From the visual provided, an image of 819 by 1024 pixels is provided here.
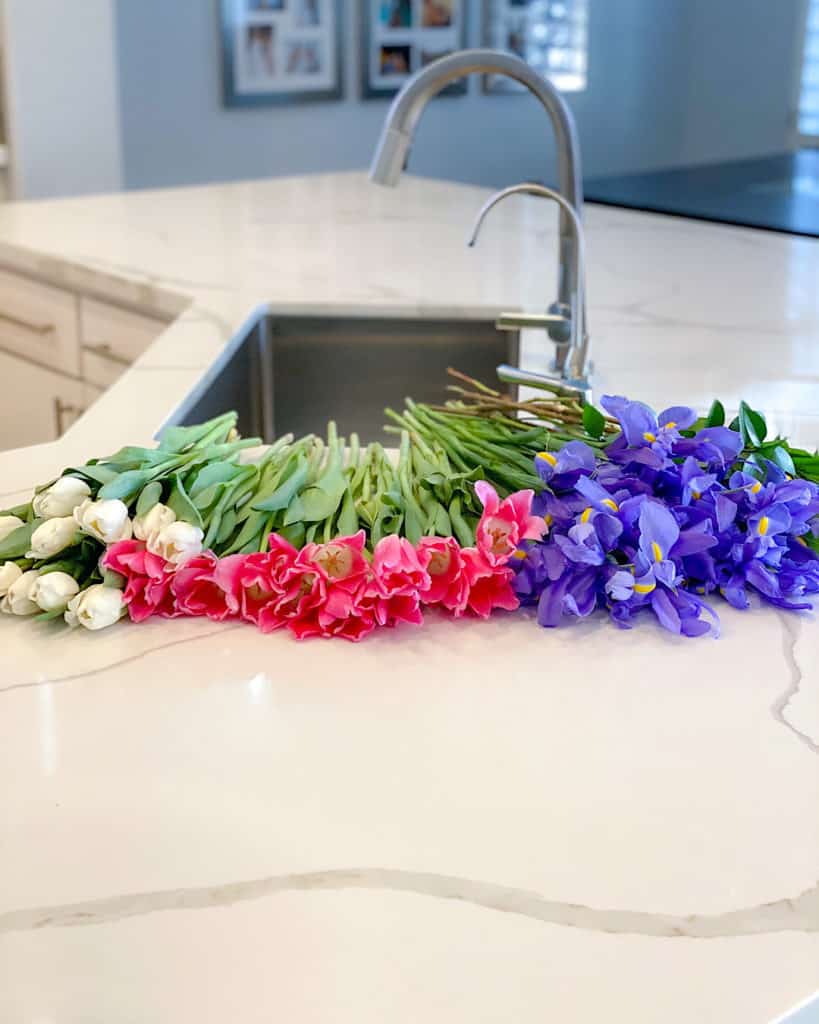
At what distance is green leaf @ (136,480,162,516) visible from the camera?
3.14ft

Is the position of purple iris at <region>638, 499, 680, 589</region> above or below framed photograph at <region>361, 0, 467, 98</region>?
below

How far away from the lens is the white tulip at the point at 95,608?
0.93 m

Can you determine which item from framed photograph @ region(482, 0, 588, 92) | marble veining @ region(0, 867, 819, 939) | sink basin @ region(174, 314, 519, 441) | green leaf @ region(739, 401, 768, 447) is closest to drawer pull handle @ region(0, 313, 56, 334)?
sink basin @ region(174, 314, 519, 441)

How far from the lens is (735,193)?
3547mm

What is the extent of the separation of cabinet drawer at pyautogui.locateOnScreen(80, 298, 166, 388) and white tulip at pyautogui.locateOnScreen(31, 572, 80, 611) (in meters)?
1.22

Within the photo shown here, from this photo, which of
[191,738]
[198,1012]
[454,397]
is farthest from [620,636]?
[454,397]

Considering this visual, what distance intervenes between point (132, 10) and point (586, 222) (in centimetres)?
249

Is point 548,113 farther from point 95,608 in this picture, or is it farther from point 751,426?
point 95,608

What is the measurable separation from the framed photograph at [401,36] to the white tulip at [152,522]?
4.46 metres

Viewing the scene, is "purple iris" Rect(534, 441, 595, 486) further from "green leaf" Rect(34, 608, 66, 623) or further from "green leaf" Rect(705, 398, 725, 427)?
"green leaf" Rect(34, 608, 66, 623)

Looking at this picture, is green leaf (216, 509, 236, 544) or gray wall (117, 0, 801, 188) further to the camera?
gray wall (117, 0, 801, 188)

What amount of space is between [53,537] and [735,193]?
2.98m

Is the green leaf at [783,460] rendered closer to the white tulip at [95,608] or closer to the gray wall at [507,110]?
the white tulip at [95,608]

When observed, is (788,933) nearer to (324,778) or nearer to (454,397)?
(324,778)
